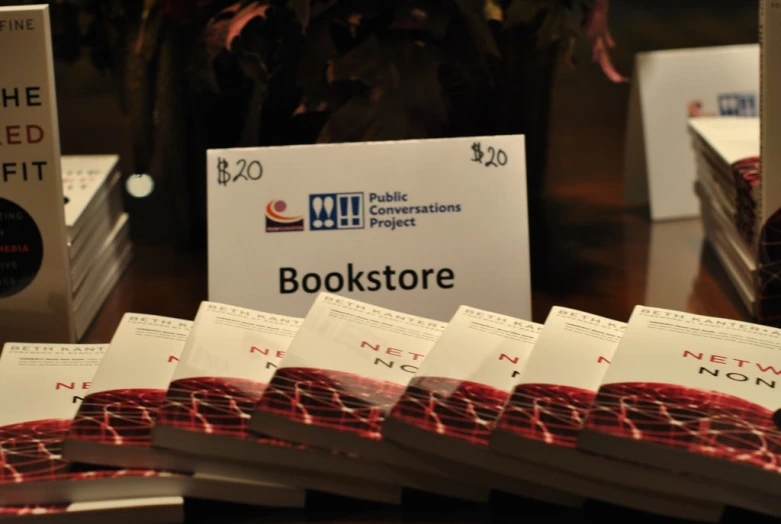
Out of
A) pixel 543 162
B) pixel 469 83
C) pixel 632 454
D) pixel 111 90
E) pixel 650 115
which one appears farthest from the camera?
pixel 111 90

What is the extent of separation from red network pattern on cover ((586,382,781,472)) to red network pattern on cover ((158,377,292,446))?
0.85 feet

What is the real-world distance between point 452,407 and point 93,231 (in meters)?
0.62

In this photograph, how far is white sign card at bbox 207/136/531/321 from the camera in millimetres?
994

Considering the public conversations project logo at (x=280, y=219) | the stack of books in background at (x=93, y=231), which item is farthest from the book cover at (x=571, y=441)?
the stack of books in background at (x=93, y=231)

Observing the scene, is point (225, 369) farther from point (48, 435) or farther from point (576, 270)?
point (576, 270)

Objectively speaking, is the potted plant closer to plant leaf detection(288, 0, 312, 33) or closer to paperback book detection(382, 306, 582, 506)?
plant leaf detection(288, 0, 312, 33)

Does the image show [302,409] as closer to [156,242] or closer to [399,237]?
[399,237]

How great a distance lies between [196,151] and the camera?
1.25 m

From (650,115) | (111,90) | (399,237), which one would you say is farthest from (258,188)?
(111,90)

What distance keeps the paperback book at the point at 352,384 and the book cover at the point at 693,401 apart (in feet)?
0.43

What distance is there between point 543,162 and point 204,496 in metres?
0.68

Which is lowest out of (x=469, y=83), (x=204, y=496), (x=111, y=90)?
(x=204, y=496)

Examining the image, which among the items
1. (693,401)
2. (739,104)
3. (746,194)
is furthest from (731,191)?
(693,401)

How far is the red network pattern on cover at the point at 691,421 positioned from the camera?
2.23ft
